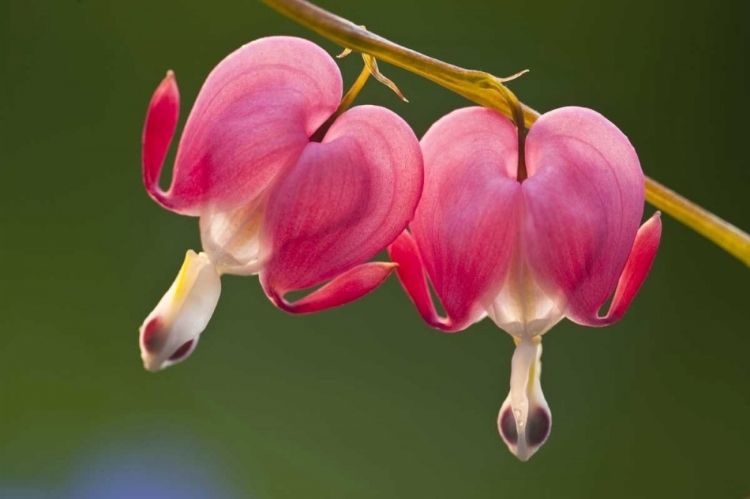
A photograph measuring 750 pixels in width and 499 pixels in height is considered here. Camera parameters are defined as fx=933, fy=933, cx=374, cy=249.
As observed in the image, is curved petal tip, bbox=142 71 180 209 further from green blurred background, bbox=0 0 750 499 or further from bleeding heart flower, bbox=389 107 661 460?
green blurred background, bbox=0 0 750 499

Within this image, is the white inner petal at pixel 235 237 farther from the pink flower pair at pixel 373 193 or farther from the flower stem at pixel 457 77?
the flower stem at pixel 457 77

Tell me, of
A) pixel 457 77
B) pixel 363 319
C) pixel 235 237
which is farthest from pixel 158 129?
pixel 363 319

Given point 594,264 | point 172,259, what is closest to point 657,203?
point 594,264

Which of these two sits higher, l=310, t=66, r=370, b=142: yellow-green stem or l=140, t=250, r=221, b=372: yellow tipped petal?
l=310, t=66, r=370, b=142: yellow-green stem

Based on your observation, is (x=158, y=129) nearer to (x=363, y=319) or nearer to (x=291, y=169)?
(x=291, y=169)

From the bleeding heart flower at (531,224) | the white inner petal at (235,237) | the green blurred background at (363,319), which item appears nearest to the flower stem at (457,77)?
the bleeding heart flower at (531,224)

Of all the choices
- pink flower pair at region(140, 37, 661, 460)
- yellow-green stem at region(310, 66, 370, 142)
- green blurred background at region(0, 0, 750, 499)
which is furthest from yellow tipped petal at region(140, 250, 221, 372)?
A: green blurred background at region(0, 0, 750, 499)
